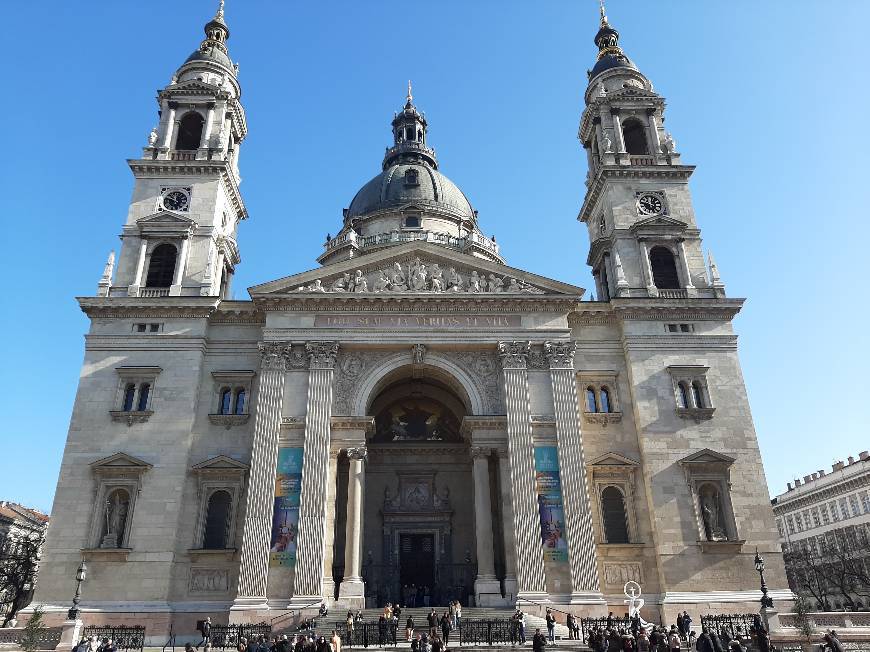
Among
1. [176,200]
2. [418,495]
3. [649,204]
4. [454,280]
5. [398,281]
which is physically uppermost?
[176,200]

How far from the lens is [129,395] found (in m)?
32.5

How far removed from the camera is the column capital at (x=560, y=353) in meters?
32.7

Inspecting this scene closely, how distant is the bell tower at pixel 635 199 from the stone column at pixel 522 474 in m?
7.45

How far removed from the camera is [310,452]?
30344 millimetres

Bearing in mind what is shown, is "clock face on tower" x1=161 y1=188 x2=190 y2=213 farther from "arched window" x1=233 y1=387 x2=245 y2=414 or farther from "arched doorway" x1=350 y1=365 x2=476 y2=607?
"arched doorway" x1=350 y1=365 x2=476 y2=607

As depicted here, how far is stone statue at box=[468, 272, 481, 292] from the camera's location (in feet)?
111

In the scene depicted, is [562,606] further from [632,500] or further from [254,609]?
[254,609]

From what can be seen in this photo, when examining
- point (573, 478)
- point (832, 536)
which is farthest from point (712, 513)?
point (832, 536)

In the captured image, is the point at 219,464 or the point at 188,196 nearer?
the point at 219,464

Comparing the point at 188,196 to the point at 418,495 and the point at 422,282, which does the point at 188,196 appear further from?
the point at 418,495

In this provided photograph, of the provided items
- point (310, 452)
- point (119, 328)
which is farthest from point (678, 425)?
point (119, 328)

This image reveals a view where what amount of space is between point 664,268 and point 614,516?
14256 millimetres

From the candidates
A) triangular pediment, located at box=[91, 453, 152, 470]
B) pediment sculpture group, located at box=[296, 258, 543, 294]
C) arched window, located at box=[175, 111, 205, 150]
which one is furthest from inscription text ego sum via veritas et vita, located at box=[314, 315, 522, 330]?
arched window, located at box=[175, 111, 205, 150]

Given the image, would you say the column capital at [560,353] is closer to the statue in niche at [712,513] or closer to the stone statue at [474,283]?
the stone statue at [474,283]
